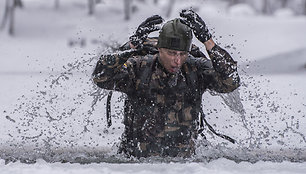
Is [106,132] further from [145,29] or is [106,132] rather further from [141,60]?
[145,29]

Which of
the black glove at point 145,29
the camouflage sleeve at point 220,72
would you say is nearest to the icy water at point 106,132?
the camouflage sleeve at point 220,72

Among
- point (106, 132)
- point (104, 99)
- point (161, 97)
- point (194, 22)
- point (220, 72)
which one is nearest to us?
point (194, 22)

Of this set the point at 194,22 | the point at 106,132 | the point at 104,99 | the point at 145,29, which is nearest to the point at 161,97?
the point at 145,29

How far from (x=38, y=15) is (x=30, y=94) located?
16.6m

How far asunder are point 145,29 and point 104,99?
16.5 feet

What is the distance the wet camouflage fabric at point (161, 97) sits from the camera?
11.0 ft

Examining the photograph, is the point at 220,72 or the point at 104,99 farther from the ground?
the point at 220,72

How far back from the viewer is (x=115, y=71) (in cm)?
330

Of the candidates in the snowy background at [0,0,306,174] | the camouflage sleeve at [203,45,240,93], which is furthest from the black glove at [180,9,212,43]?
the snowy background at [0,0,306,174]

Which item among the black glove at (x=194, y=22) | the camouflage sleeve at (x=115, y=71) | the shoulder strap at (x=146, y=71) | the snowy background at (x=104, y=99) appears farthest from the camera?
the shoulder strap at (x=146, y=71)

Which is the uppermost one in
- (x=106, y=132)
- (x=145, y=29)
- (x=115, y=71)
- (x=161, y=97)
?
(x=145, y=29)

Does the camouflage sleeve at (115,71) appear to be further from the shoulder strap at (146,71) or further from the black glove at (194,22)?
the black glove at (194,22)

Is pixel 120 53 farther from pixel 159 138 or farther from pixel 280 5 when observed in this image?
pixel 280 5

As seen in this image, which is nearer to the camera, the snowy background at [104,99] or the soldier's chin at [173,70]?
the snowy background at [104,99]
